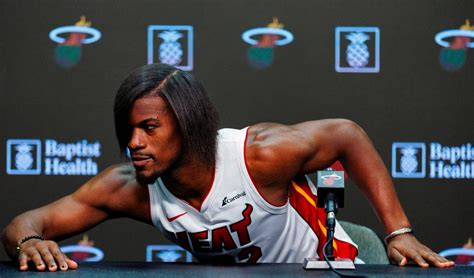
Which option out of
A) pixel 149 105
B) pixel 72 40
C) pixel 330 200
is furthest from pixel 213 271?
pixel 72 40

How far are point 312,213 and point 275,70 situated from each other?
1059 mm

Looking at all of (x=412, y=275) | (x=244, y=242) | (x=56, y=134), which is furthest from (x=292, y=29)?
(x=412, y=275)

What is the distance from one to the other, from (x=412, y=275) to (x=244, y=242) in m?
0.71

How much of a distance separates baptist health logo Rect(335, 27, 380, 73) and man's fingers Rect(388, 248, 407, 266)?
1.43m

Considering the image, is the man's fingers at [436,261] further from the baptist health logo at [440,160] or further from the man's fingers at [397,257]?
the baptist health logo at [440,160]

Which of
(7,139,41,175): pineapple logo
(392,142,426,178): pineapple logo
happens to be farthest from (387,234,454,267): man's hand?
(7,139,41,175): pineapple logo

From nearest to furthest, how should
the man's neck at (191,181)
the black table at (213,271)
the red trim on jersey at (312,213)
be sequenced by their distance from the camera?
1. the black table at (213,271)
2. the man's neck at (191,181)
3. the red trim on jersey at (312,213)

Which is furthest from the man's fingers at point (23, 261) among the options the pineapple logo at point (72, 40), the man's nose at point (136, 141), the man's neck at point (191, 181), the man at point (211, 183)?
the pineapple logo at point (72, 40)

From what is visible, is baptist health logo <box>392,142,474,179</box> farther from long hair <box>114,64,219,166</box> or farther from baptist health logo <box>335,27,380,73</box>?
long hair <box>114,64,219,166</box>

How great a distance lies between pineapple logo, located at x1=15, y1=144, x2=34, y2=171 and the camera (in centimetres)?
360

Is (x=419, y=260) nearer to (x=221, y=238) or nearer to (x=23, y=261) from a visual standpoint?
(x=221, y=238)

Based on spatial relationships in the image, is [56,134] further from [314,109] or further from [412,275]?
[412,275]

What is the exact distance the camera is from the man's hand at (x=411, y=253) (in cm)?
220

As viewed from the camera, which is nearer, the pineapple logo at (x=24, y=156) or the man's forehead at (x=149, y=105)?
the man's forehead at (x=149, y=105)
